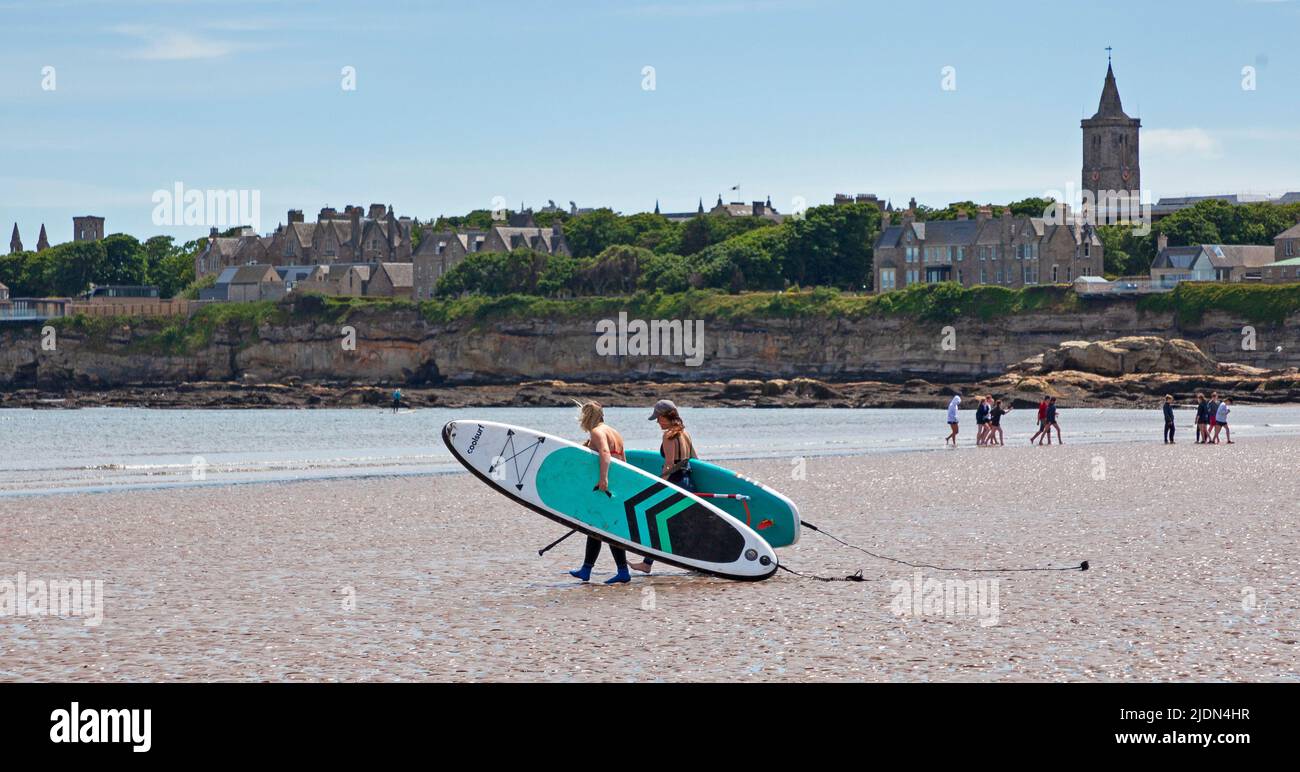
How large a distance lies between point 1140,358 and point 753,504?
237 feet

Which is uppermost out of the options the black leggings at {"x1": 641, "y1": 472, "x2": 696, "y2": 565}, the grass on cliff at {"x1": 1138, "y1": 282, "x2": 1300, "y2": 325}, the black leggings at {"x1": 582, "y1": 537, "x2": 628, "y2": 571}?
the grass on cliff at {"x1": 1138, "y1": 282, "x2": 1300, "y2": 325}

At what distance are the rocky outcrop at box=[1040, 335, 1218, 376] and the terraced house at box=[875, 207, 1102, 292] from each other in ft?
86.7

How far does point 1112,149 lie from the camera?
172 metres

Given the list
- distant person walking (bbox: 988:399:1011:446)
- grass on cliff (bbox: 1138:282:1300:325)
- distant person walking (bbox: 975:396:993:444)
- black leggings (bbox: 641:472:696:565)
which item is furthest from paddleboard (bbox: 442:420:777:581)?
grass on cliff (bbox: 1138:282:1300:325)

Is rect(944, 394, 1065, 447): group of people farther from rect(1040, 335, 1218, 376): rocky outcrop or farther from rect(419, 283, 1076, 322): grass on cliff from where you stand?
rect(419, 283, 1076, 322): grass on cliff

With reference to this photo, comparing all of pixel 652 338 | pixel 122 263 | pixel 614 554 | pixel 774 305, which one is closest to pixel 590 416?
pixel 614 554

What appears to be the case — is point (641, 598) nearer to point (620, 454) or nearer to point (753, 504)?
point (620, 454)

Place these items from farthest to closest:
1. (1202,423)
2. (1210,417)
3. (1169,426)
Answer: (1169,426) < (1202,423) < (1210,417)

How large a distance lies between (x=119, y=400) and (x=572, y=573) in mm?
101944

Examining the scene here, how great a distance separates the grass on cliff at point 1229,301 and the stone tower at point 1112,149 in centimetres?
7735

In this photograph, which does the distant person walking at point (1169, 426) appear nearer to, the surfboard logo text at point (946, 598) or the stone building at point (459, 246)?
the surfboard logo text at point (946, 598)

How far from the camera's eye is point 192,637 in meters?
11.2

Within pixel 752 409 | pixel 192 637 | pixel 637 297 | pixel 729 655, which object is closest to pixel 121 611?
pixel 192 637

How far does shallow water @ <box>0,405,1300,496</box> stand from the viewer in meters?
33.6
